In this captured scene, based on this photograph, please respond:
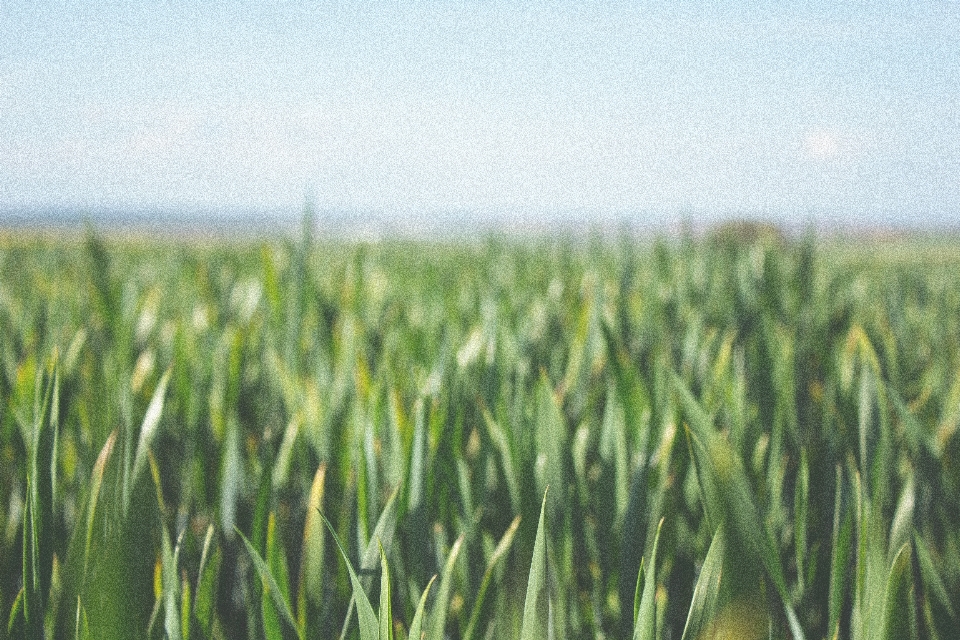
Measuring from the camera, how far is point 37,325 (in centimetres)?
128

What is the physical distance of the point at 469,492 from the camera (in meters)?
0.55

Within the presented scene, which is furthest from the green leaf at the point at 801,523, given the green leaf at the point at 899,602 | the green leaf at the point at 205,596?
the green leaf at the point at 205,596

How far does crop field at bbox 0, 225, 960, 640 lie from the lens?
1.03ft

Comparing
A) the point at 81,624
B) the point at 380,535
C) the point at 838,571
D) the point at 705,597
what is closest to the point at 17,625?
the point at 81,624

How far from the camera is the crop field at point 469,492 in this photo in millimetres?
315

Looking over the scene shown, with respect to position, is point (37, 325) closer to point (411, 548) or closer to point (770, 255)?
point (411, 548)

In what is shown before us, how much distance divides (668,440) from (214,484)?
0.44 meters

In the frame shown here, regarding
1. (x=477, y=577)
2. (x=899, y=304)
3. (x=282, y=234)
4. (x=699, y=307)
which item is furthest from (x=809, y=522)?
(x=899, y=304)

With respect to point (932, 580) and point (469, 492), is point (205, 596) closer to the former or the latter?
point (469, 492)

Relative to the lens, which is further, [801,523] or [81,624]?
[801,523]

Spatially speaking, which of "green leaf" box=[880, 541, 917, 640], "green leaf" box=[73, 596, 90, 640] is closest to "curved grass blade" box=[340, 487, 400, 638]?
"green leaf" box=[73, 596, 90, 640]

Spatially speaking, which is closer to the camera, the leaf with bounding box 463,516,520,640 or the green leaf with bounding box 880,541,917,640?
the green leaf with bounding box 880,541,917,640

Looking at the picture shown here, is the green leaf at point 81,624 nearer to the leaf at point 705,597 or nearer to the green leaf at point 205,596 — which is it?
the green leaf at point 205,596

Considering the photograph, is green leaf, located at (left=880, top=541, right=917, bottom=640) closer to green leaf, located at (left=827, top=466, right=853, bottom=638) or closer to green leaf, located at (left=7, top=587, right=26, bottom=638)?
green leaf, located at (left=827, top=466, right=853, bottom=638)
